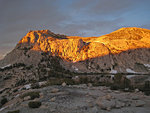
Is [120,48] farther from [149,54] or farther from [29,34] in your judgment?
[29,34]

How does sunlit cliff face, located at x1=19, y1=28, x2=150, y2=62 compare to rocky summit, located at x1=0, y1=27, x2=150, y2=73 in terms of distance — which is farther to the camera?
sunlit cliff face, located at x1=19, y1=28, x2=150, y2=62

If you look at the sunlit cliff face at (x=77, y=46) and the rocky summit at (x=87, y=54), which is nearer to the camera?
the rocky summit at (x=87, y=54)

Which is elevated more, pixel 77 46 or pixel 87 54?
pixel 77 46

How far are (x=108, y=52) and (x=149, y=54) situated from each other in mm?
17760

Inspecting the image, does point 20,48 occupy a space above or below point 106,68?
above

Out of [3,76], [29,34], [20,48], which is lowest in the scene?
[3,76]

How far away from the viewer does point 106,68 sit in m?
52.7

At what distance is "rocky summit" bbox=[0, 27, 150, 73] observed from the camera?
51.2 meters

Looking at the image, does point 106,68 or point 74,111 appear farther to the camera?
point 106,68

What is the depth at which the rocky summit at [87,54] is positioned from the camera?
51.2m

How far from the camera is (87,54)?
5753cm

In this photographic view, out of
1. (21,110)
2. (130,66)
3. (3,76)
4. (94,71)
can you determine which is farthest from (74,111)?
(130,66)

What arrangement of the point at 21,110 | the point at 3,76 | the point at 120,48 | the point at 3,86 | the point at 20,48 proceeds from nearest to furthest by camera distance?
1. the point at 21,110
2. the point at 3,86
3. the point at 3,76
4. the point at 20,48
5. the point at 120,48

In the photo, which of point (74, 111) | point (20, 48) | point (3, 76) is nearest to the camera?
point (74, 111)
